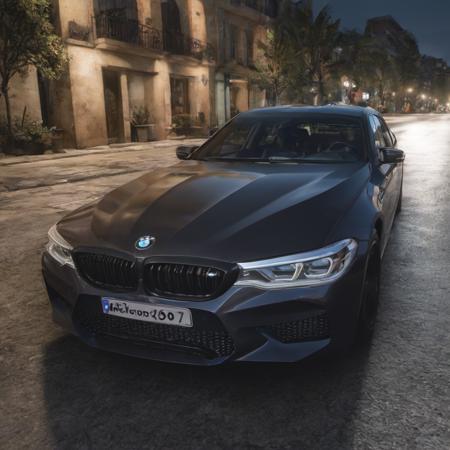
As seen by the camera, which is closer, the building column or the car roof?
the car roof

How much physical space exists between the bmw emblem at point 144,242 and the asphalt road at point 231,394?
0.73m

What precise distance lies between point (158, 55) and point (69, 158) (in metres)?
10.9

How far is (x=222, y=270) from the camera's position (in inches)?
89.4

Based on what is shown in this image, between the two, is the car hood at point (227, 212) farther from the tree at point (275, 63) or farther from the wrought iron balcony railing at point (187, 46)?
the tree at point (275, 63)

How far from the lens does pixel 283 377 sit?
260cm

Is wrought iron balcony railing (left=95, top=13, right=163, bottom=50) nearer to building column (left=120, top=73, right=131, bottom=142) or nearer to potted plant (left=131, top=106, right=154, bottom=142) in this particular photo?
building column (left=120, top=73, right=131, bottom=142)

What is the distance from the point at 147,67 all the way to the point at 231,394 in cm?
2503

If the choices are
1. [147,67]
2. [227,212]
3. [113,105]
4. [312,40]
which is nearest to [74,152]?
[113,105]

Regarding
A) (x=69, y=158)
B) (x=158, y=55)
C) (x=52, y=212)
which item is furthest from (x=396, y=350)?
(x=158, y=55)

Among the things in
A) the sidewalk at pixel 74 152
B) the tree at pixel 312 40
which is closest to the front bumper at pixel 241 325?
the sidewalk at pixel 74 152

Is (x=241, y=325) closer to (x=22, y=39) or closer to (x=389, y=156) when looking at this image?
(x=389, y=156)

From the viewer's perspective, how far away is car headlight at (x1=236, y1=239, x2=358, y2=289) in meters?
2.27

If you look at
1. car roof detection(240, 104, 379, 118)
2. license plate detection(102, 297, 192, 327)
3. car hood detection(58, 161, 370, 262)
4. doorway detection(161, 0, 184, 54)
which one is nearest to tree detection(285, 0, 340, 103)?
doorway detection(161, 0, 184, 54)

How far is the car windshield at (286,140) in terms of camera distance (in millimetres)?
3930
